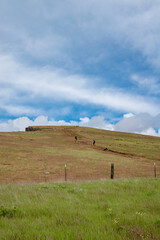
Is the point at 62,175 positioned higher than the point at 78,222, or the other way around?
the point at 78,222

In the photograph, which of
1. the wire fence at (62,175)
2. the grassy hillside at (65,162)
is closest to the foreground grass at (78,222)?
the wire fence at (62,175)

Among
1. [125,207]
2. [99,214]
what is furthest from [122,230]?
[125,207]

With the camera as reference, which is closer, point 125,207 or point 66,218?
point 66,218

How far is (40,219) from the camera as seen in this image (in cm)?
459

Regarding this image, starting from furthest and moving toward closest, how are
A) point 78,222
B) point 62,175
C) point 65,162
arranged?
point 65,162 → point 62,175 → point 78,222

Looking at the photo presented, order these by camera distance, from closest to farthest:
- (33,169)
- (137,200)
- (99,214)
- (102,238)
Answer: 1. (102,238)
2. (99,214)
3. (137,200)
4. (33,169)

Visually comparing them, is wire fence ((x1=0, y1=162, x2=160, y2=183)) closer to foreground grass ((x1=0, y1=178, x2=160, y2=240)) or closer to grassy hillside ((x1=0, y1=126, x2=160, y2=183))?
grassy hillside ((x1=0, y1=126, x2=160, y2=183))

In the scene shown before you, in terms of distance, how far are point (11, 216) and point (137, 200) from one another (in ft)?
13.9

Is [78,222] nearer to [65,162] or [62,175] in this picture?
[62,175]

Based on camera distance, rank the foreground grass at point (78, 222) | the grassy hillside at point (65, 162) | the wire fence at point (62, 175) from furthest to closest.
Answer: the grassy hillside at point (65, 162) → the wire fence at point (62, 175) → the foreground grass at point (78, 222)

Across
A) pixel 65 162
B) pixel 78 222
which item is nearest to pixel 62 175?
pixel 65 162

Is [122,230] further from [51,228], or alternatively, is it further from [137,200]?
[137,200]

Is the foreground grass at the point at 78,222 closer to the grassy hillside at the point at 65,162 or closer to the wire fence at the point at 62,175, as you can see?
the wire fence at the point at 62,175

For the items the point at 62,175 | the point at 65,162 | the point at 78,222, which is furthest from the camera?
the point at 65,162
